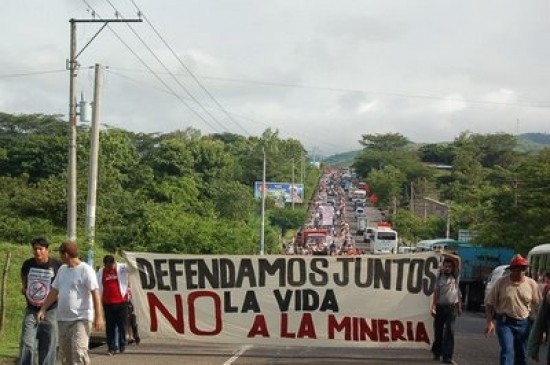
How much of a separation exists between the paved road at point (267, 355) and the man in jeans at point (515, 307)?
9.42 ft

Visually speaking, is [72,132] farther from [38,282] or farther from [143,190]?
[143,190]

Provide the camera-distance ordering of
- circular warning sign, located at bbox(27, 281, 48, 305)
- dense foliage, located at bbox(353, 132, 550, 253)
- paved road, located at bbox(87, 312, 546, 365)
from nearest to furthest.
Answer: circular warning sign, located at bbox(27, 281, 48, 305), paved road, located at bbox(87, 312, 546, 365), dense foliage, located at bbox(353, 132, 550, 253)

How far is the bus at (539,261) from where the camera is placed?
2660cm

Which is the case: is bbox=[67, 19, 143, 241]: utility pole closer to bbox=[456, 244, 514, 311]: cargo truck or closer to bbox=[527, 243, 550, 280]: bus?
bbox=[527, 243, 550, 280]: bus

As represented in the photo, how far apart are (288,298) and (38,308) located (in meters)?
5.92

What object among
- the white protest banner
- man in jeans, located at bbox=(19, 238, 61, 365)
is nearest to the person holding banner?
the white protest banner

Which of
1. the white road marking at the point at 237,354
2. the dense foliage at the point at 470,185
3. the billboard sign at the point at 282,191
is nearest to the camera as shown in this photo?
the white road marking at the point at 237,354

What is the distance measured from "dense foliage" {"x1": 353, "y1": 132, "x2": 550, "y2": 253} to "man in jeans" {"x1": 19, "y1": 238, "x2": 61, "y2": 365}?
37159mm

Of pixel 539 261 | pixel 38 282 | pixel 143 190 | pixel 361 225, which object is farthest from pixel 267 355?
pixel 361 225

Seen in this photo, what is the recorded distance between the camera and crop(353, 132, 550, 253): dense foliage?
5112cm

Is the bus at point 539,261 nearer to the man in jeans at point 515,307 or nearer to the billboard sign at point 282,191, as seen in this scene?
the man in jeans at point 515,307

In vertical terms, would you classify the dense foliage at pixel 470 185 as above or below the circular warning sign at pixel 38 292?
above

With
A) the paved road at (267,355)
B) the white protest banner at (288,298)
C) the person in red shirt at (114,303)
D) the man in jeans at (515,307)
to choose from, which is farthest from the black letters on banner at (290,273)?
the man in jeans at (515,307)

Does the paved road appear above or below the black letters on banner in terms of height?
below
